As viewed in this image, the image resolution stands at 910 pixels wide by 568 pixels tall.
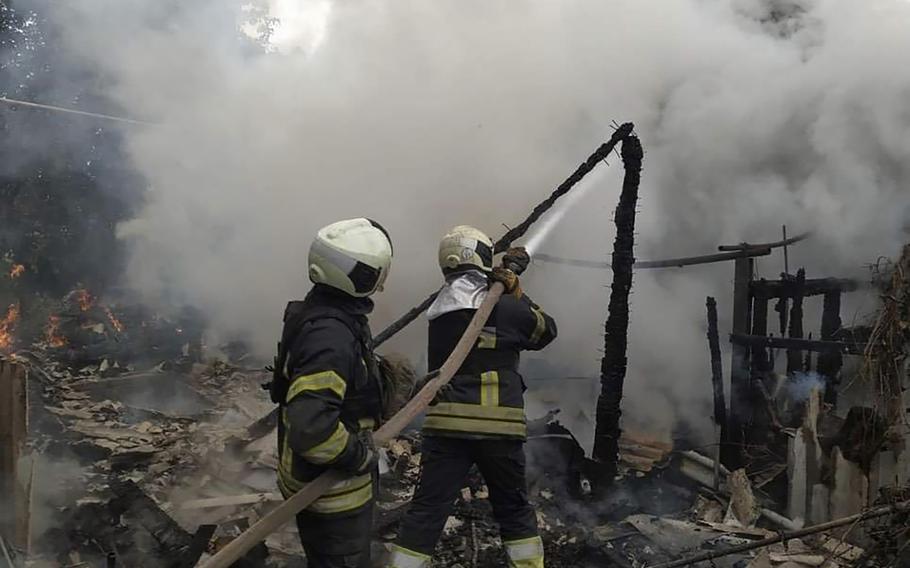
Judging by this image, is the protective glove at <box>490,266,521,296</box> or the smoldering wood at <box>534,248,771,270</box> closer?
the protective glove at <box>490,266,521,296</box>

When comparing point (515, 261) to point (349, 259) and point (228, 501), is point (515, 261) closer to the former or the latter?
point (349, 259)

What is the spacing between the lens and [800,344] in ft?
20.0

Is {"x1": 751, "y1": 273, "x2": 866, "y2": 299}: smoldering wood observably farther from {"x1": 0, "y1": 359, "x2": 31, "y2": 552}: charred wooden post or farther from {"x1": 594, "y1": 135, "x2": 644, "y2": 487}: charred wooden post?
{"x1": 0, "y1": 359, "x2": 31, "y2": 552}: charred wooden post

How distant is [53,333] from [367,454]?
432 inches

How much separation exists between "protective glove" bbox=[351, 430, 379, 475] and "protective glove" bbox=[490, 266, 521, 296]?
127cm

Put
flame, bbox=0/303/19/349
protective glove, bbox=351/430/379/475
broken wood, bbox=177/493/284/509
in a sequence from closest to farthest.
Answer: protective glove, bbox=351/430/379/475 → broken wood, bbox=177/493/284/509 → flame, bbox=0/303/19/349

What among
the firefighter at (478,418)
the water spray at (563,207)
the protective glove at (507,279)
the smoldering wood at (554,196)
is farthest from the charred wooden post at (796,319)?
the protective glove at (507,279)

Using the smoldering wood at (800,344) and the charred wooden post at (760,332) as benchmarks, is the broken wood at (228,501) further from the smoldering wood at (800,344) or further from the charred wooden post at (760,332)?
the charred wooden post at (760,332)

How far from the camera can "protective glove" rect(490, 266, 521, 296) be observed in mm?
3947

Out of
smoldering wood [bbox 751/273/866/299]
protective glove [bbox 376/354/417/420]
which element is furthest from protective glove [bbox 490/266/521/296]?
smoldering wood [bbox 751/273/866/299]

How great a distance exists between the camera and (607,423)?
609cm

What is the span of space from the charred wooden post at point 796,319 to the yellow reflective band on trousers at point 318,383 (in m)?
5.41

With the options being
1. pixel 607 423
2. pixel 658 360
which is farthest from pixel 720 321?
pixel 607 423

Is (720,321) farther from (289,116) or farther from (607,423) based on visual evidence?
(289,116)
